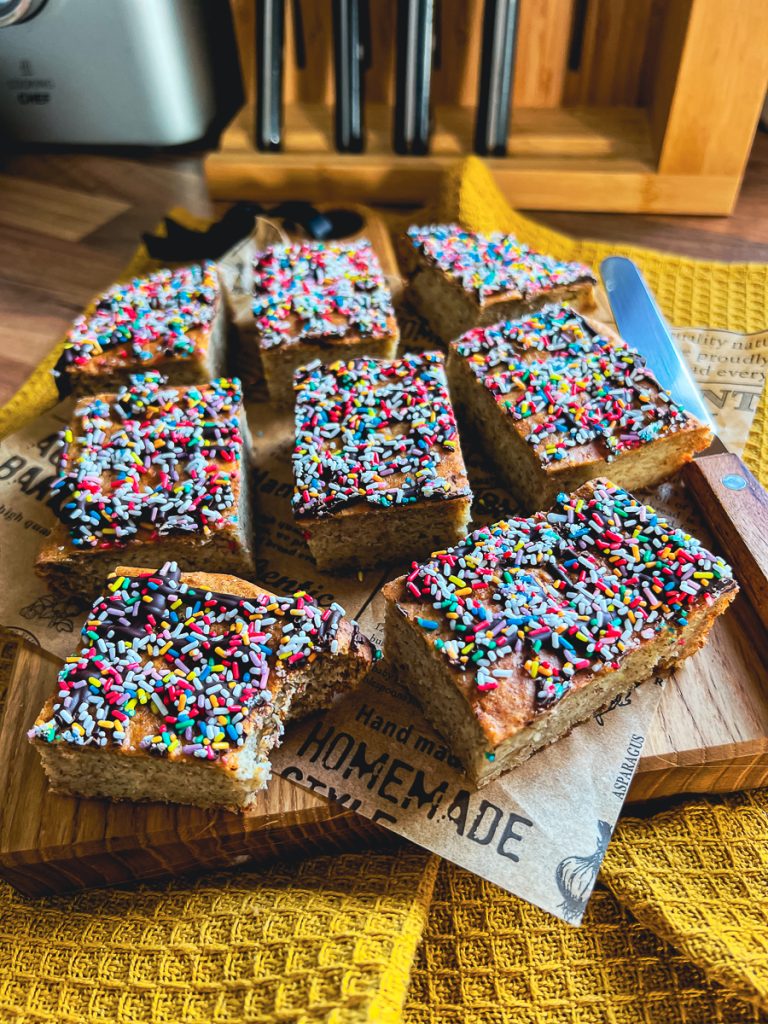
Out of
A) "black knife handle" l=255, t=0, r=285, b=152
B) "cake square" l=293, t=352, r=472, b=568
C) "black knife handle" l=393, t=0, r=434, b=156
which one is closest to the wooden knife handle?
"cake square" l=293, t=352, r=472, b=568

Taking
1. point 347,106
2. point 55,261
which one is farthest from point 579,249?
point 55,261

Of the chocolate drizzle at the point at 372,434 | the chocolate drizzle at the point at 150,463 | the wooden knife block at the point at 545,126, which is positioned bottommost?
the chocolate drizzle at the point at 150,463

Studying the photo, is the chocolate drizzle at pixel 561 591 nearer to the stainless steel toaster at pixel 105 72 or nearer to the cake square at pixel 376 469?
the cake square at pixel 376 469

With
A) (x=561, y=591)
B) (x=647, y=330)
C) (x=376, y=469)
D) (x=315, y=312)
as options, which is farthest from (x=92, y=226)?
(x=561, y=591)

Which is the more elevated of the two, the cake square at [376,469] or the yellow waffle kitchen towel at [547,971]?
the cake square at [376,469]

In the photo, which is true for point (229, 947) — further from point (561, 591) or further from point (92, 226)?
point (92, 226)

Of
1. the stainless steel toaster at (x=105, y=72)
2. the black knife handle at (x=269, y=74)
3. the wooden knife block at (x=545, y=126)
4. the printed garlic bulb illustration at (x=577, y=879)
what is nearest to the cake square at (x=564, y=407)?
the printed garlic bulb illustration at (x=577, y=879)
